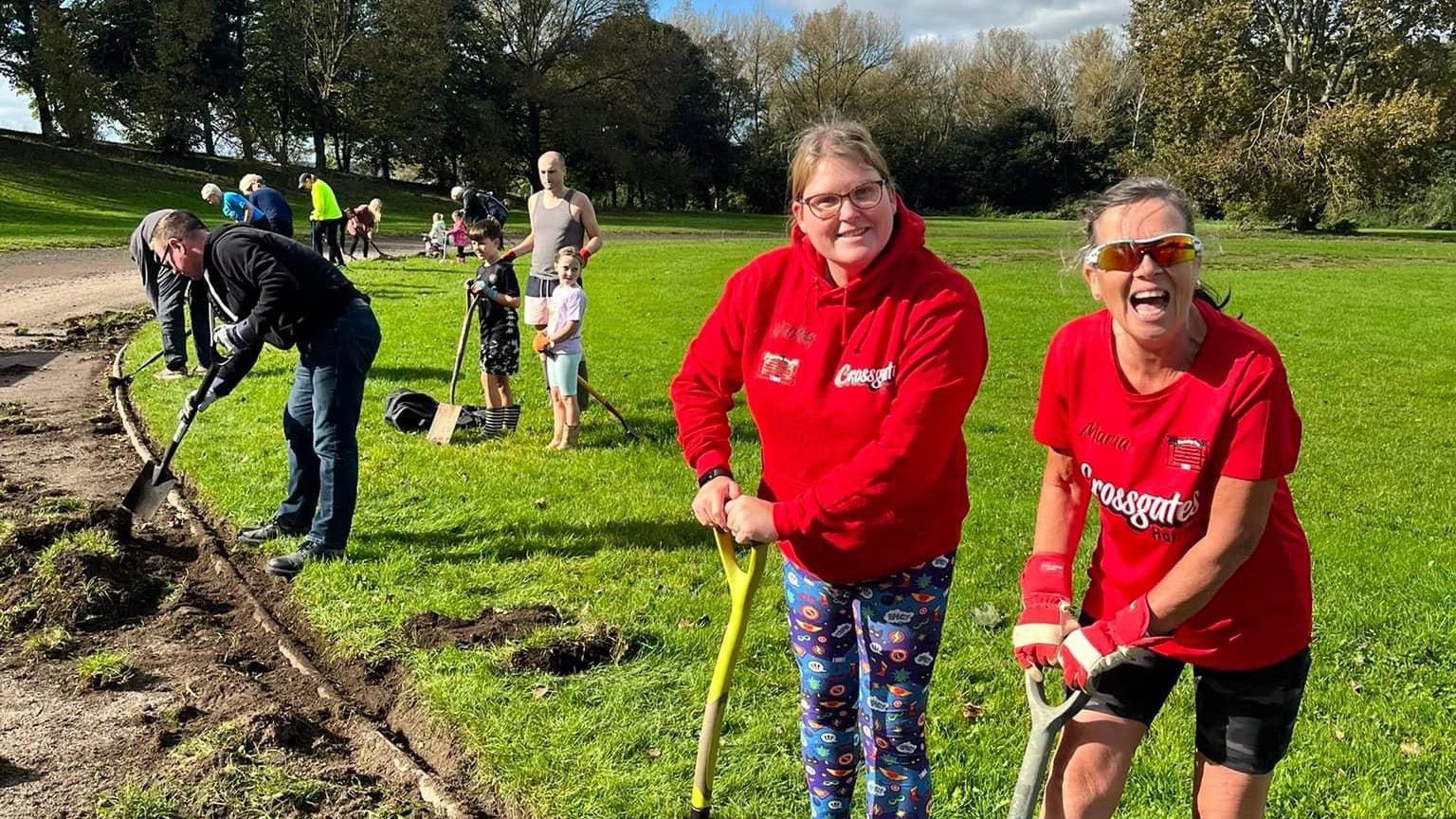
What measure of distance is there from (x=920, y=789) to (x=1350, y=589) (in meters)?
3.98

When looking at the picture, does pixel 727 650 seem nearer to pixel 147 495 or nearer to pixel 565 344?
pixel 147 495

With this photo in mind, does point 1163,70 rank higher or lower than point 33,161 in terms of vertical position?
higher

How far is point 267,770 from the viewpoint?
3.68 meters

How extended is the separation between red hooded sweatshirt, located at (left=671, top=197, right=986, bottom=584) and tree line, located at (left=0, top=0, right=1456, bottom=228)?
31339 mm

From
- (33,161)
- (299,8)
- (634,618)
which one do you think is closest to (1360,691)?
(634,618)

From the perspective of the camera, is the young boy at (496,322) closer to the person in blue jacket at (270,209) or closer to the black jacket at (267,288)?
the black jacket at (267,288)

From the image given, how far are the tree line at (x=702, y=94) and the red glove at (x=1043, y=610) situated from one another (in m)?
31.6

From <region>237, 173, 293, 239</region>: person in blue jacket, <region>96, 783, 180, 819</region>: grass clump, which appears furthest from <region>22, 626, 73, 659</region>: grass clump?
<region>237, 173, 293, 239</region>: person in blue jacket

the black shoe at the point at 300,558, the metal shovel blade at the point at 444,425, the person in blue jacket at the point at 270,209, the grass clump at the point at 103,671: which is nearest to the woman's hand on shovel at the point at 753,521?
the grass clump at the point at 103,671

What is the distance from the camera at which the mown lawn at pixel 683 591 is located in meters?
3.63

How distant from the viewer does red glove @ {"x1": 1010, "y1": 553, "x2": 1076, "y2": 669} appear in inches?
94.3

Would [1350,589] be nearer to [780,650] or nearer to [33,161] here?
[780,650]

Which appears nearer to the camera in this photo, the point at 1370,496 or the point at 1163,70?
the point at 1370,496

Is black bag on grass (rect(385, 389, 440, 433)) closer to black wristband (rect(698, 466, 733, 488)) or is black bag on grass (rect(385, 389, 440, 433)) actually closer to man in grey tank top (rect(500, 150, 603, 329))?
man in grey tank top (rect(500, 150, 603, 329))
